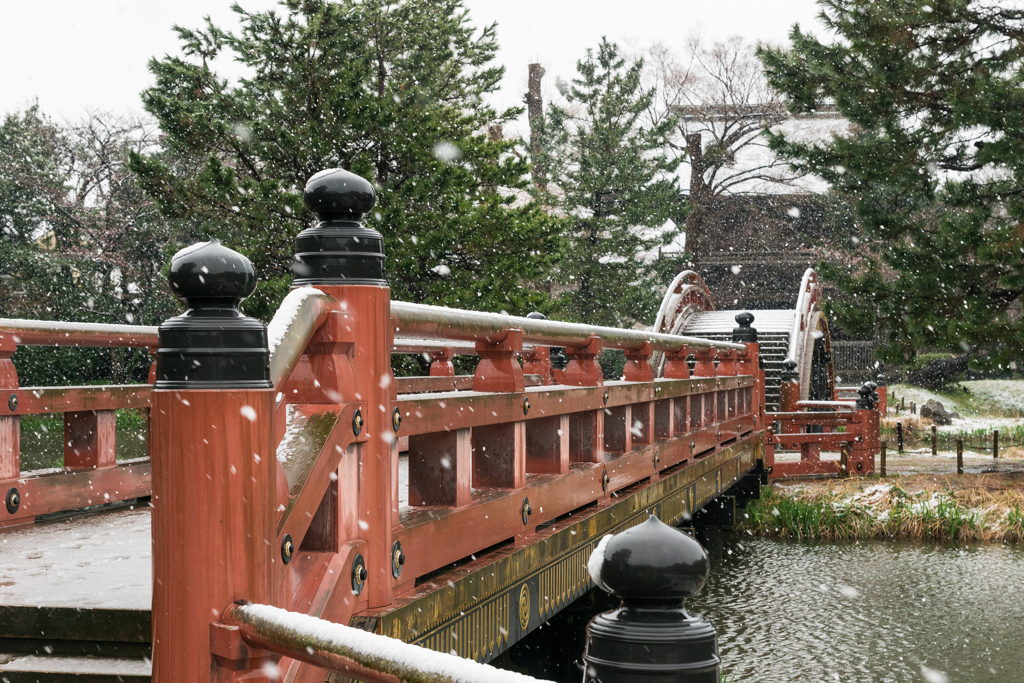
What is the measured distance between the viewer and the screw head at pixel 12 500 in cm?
482

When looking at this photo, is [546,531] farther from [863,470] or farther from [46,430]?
[46,430]

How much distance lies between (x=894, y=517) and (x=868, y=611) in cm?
383

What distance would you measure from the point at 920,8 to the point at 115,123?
60.2ft

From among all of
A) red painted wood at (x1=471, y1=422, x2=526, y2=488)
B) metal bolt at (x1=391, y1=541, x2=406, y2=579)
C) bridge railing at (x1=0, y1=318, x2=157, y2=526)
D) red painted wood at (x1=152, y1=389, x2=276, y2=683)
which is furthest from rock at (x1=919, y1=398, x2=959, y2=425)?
red painted wood at (x1=152, y1=389, x2=276, y2=683)

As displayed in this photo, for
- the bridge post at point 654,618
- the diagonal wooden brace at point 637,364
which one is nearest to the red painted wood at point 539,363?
the diagonal wooden brace at point 637,364

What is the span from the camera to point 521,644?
19.2ft

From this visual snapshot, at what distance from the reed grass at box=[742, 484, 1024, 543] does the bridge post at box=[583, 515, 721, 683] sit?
35.0 feet

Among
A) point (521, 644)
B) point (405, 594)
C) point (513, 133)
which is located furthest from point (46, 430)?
point (513, 133)

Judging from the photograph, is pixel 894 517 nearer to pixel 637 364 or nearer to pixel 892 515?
pixel 892 515

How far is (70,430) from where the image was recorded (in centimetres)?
565

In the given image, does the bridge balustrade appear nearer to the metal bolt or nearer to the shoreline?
the metal bolt

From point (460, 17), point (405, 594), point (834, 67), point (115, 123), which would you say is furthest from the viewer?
point (115, 123)

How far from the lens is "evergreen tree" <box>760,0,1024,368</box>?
14.9 m

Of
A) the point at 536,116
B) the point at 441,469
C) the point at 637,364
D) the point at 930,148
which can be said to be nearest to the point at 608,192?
the point at 536,116
